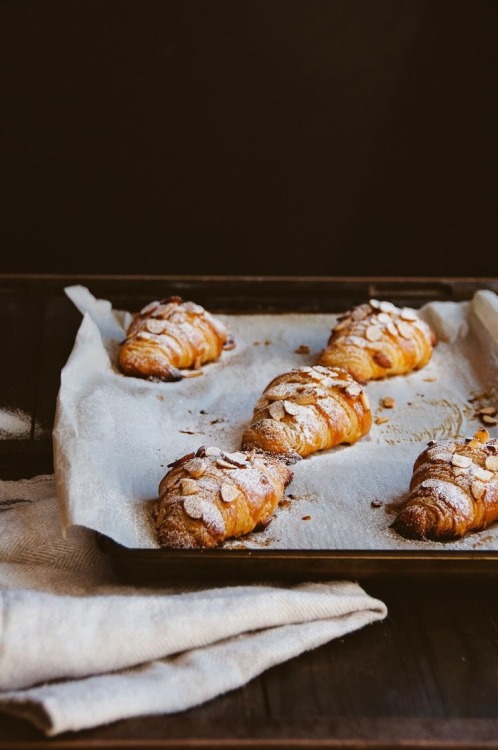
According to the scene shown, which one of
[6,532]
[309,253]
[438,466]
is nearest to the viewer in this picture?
[6,532]

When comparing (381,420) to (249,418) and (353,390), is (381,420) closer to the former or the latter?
(353,390)

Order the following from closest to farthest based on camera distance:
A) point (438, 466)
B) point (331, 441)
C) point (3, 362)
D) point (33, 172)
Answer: point (438, 466)
point (331, 441)
point (3, 362)
point (33, 172)

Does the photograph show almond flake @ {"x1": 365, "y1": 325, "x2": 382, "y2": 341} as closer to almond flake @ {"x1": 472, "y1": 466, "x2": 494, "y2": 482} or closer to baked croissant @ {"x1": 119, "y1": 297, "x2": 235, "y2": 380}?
baked croissant @ {"x1": 119, "y1": 297, "x2": 235, "y2": 380}

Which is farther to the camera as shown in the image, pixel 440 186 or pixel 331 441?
pixel 440 186

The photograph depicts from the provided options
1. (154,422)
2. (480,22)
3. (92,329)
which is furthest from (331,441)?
(480,22)

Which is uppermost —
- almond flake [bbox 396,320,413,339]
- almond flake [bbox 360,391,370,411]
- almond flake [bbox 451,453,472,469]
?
almond flake [bbox 451,453,472,469]

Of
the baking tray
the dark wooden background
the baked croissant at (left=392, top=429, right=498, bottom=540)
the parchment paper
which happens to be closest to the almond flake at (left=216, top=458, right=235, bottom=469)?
the parchment paper

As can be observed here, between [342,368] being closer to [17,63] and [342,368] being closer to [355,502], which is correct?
[355,502]

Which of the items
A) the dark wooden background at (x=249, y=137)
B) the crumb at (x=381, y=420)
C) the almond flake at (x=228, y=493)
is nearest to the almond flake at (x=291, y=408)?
the crumb at (x=381, y=420)
